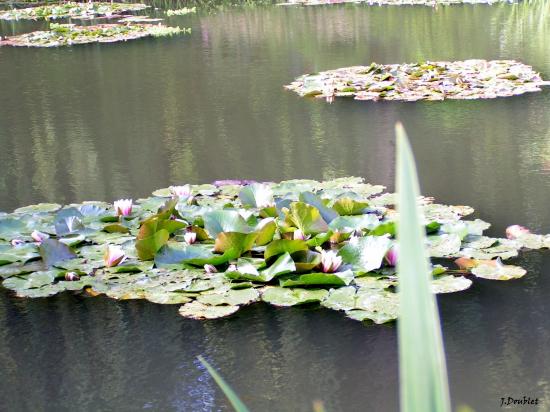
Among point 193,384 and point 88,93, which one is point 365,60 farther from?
point 193,384

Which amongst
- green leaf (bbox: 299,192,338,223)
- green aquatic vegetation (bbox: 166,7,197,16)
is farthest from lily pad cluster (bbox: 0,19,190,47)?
green leaf (bbox: 299,192,338,223)

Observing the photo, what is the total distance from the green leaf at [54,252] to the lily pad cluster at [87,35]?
703 centimetres

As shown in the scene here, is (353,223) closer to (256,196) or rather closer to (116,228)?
(256,196)

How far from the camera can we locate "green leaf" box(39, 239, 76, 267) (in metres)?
2.61

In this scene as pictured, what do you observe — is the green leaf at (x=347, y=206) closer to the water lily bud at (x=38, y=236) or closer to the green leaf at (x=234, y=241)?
the green leaf at (x=234, y=241)

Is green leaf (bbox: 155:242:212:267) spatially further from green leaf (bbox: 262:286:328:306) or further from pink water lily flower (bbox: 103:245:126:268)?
green leaf (bbox: 262:286:328:306)

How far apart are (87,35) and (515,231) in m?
7.93

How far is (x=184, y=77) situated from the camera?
668 centimetres

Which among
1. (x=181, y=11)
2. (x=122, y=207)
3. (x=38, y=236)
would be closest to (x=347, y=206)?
(x=122, y=207)

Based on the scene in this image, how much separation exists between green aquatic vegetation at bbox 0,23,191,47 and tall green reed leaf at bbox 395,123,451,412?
30.2 ft

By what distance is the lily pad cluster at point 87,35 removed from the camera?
9367 millimetres

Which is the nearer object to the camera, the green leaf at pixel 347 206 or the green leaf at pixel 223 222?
the green leaf at pixel 223 222

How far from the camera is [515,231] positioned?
275 cm

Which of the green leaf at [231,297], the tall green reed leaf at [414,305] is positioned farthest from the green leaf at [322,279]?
the tall green reed leaf at [414,305]
